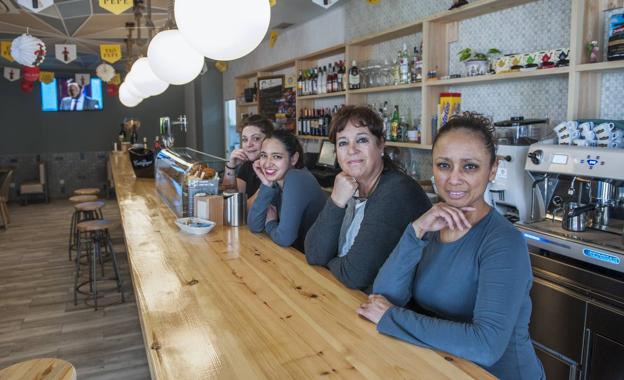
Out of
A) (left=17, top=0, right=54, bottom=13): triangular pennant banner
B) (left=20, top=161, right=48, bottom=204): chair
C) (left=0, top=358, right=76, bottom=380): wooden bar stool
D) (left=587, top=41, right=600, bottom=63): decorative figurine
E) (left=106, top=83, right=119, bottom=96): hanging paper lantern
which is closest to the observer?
(left=0, top=358, right=76, bottom=380): wooden bar stool

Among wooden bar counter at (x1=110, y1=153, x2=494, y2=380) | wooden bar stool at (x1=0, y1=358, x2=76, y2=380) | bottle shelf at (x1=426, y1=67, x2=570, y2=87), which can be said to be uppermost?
Answer: bottle shelf at (x1=426, y1=67, x2=570, y2=87)

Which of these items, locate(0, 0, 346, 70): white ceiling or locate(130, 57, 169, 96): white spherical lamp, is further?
locate(0, 0, 346, 70): white ceiling

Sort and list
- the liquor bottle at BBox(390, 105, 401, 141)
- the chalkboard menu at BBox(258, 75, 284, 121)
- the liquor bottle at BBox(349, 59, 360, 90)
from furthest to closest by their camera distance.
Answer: the chalkboard menu at BBox(258, 75, 284, 121)
the liquor bottle at BBox(349, 59, 360, 90)
the liquor bottle at BBox(390, 105, 401, 141)

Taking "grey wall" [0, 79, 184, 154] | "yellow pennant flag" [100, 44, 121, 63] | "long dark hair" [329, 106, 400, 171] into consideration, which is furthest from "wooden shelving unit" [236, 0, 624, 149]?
"grey wall" [0, 79, 184, 154]

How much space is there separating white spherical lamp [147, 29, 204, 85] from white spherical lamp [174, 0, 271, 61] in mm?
668

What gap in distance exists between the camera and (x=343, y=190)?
69.7 inches

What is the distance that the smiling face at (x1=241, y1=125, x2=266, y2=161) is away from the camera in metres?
3.11

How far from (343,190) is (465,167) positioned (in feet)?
1.70

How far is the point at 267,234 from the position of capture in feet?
7.88

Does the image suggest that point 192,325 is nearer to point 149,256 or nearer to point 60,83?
point 149,256

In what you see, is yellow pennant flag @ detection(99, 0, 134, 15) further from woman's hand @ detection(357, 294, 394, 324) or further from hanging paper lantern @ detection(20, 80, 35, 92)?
hanging paper lantern @ detection(20, 80, 35, 92)

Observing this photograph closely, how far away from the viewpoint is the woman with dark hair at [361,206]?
1.63 meters

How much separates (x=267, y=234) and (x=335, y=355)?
1264 millimetres

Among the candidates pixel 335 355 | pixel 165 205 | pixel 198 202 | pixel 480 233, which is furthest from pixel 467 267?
pixel 165 205
